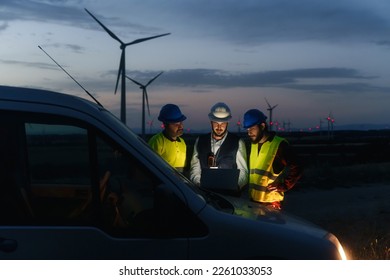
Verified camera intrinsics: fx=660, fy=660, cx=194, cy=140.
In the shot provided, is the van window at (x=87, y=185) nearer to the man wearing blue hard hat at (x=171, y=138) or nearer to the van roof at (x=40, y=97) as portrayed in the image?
the van roof at (x=40, y=97)

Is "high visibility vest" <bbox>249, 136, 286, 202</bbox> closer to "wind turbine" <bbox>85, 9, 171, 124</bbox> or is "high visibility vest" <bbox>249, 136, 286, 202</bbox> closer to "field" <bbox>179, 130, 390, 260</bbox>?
"field" <bbox>179, 130, 390, 260</bbox>

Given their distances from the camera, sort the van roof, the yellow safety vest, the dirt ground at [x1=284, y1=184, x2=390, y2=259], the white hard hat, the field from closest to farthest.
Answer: the van roof, the white hard hat, the yellow safety vest, the dirt ground at [x1=284, y1=184, x2=390, y2=259], the field

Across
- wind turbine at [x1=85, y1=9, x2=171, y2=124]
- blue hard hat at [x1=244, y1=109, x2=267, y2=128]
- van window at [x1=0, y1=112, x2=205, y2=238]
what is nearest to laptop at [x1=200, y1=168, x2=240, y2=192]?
blue hard hat at [x1=244, y1=109, x2=267, y2=128]

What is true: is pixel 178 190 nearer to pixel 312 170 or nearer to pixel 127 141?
pixel 127 141

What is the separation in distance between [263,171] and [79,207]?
3120 mm

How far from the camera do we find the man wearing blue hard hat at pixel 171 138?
705 centimetres

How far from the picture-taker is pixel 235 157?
6.88 meters

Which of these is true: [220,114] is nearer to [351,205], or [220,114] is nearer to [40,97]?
[40,97]

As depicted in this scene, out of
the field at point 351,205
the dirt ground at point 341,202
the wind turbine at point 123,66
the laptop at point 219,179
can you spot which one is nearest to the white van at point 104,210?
the laptop at point 219,179

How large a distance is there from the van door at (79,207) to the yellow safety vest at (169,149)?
309 centimetres

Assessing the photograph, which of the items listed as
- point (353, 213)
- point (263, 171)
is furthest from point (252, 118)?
point (353, 213)

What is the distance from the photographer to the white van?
3537 mm

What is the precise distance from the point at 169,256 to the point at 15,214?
Answer: 87cm

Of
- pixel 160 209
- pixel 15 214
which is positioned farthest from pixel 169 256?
pixel 15 214
